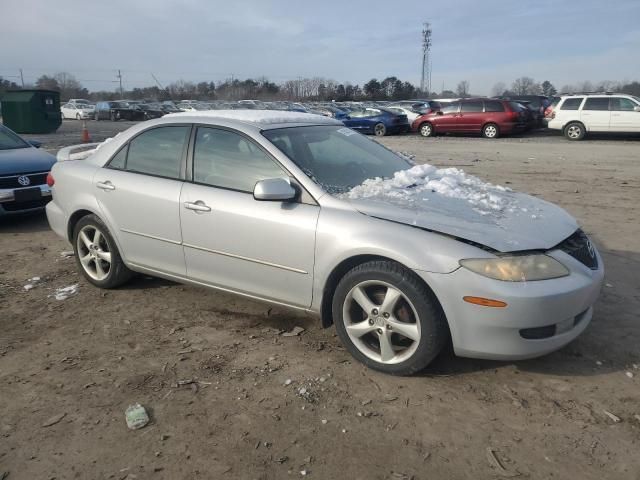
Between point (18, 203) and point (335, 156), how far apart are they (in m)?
4.91

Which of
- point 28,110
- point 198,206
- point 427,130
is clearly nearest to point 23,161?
point 198,206

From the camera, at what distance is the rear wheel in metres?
22.8

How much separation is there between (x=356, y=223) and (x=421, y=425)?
3.99 feet

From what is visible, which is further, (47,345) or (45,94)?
(45,94)

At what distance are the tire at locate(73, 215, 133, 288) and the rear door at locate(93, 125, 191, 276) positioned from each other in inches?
6.1

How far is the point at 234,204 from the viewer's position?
3668 millimetres

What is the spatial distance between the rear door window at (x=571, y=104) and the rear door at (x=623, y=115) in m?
1.08

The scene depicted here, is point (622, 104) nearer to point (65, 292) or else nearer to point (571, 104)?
point (571, 104)

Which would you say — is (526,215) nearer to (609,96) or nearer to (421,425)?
(421,425)

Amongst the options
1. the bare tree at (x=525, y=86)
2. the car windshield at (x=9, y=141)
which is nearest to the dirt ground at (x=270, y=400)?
the car windshield at (x=9, y=141)

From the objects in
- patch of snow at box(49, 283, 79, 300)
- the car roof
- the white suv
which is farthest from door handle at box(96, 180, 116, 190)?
the white suv

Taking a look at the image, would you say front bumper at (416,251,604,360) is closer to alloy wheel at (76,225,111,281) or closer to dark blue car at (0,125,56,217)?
alloy wheel at (76,225,111,281)

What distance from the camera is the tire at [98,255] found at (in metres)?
4.51

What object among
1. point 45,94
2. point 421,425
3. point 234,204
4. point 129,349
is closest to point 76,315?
point 129,349
